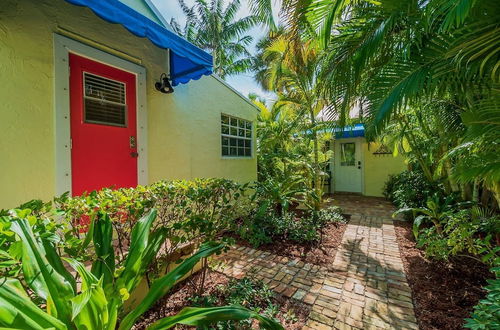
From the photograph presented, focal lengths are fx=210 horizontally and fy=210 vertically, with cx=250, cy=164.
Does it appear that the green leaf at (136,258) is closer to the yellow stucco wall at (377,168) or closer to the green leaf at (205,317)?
the green leaf at (205,317)

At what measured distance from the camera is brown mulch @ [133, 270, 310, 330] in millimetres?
1892

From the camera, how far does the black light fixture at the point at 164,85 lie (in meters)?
3.51

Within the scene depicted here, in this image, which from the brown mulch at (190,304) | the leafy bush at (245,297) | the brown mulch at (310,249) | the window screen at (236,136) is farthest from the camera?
the window screen at (236,136)

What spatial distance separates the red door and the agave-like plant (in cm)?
152

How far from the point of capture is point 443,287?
2.40 m

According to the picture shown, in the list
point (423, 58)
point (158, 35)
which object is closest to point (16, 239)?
point (158, 35)

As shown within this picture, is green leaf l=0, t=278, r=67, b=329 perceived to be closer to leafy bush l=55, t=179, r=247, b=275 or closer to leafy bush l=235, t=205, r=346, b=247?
leafy bush l=55, t=179, r=247, b=275

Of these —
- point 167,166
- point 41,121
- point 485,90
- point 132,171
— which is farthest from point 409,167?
point 41,121

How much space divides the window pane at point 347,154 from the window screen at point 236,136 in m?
4.92

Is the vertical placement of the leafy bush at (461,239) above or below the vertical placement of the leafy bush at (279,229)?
above

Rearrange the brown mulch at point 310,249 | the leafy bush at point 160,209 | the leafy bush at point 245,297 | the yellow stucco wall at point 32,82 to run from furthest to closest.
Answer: the brown mulch at point 310,249
the yellow stucco wall at point 32,82
the leafy bush at point 245,297
the leafy bush at point 160,209

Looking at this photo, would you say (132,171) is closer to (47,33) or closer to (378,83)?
(47,33)

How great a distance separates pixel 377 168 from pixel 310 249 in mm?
6448

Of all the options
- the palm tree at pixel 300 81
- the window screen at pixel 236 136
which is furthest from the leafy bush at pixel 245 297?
the window screen at pixel 236 136
